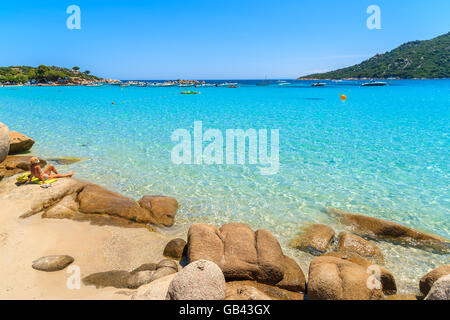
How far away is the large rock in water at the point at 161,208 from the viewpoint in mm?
8172

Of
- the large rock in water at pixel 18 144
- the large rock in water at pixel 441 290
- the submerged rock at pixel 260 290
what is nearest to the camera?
the large rock in water at pixel 441 290

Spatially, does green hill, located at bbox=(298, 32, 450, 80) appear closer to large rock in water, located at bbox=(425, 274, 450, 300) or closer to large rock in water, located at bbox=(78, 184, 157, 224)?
large rock in water, located at bbox=(425, 274, 450, 300)

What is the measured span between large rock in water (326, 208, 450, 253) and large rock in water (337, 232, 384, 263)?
0.74 metres

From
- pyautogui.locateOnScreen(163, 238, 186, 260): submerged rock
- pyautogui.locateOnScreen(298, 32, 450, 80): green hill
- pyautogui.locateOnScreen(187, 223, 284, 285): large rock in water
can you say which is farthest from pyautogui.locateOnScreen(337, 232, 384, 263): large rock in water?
pyautogui.locateOnScreen(298, 32, 450, 80): green hill

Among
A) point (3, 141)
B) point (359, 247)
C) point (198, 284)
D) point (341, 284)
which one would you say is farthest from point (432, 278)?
point (3, 141)

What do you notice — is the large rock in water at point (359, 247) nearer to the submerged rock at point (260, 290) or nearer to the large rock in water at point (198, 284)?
the submerged rock at point (260, 290)

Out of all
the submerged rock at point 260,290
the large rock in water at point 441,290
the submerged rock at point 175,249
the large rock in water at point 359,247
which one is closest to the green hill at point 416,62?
the large rock in water at point 359,247

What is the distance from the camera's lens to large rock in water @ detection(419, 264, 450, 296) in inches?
200

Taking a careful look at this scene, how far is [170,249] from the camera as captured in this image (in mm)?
6547

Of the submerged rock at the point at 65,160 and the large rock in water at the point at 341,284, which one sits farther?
the submerged rock at the point at 65,160

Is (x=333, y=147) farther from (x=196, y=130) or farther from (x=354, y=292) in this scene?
(x=354, y=292)

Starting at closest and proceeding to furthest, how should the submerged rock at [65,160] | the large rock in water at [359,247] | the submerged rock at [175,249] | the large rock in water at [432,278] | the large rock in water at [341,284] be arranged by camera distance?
the large rock in water at [341,284], the large rock in water at [432,278], the submerged rock at [175,249], the large rock in water at [359,247], the submerged rock at [65,160]

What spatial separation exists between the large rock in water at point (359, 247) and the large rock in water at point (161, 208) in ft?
16.5

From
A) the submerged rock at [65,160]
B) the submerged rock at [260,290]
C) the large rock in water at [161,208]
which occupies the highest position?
the submerged rock at [65,160]
